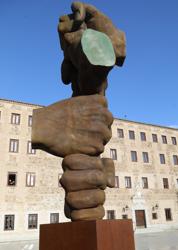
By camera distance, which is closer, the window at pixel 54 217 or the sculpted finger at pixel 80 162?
the sculpted finger at pixel 80 162

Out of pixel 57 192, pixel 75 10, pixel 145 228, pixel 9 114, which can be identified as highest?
pixel 9 114

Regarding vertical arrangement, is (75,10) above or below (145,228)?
above

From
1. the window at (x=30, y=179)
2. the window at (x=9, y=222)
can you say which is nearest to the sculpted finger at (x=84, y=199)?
the window at (x=9, y=222)

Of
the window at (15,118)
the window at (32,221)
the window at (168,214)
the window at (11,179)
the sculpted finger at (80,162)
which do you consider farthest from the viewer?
the window at (168,214)

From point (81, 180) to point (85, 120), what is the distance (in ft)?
2.80

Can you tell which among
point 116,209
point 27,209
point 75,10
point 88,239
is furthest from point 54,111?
point 116,209

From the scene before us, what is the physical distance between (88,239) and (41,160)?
21.8m

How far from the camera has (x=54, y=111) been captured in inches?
150

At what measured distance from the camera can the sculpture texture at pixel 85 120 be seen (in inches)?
133

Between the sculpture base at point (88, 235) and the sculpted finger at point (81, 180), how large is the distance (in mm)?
487

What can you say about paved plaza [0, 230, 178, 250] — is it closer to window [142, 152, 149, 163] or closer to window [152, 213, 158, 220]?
window [152, 213, 158, 220]

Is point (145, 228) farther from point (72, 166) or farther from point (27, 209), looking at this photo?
point (72, 166)

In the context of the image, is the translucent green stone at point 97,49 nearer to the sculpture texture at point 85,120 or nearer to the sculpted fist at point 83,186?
the sculpture texture at point 85,120

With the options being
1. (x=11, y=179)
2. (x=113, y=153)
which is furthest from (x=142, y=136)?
(x=11, y=179)
